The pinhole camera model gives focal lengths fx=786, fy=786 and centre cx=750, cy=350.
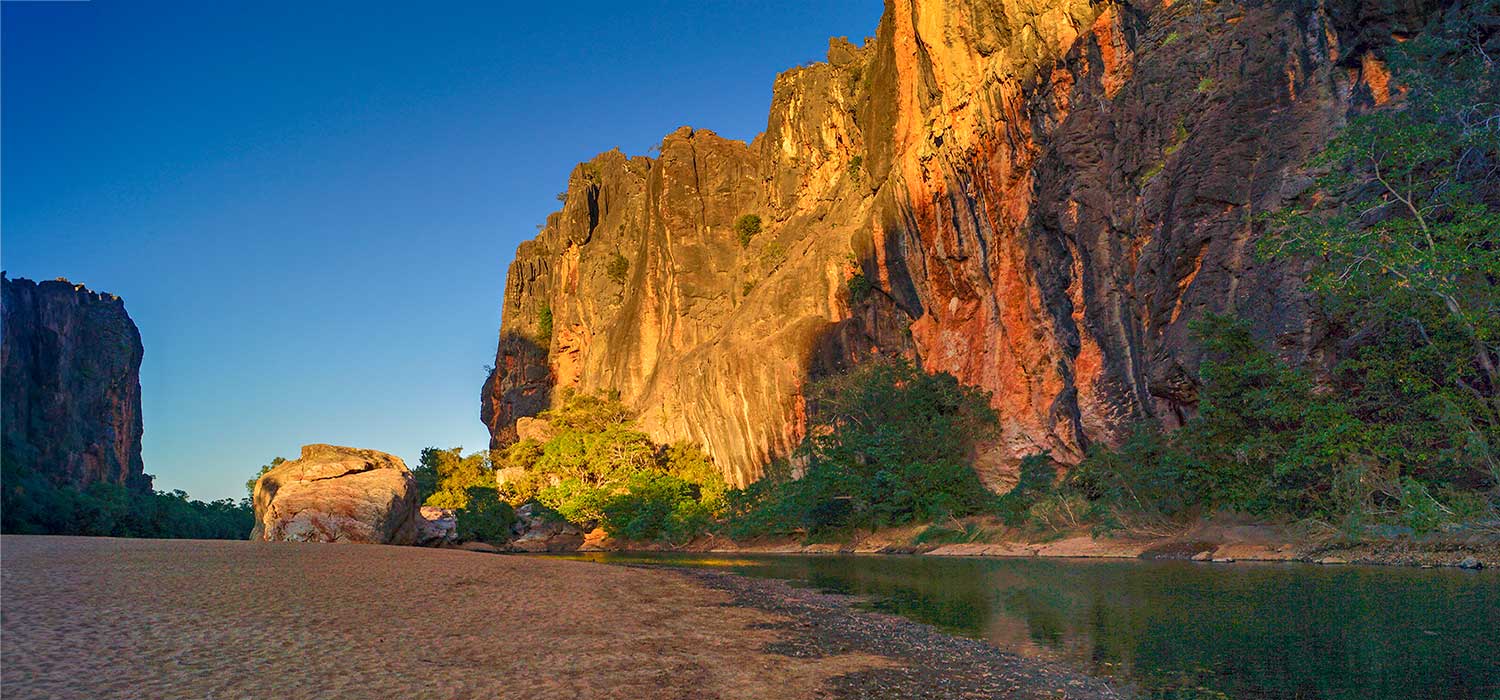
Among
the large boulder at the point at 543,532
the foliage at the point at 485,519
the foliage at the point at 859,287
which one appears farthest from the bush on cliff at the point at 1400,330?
the foliage at the point at 485,519

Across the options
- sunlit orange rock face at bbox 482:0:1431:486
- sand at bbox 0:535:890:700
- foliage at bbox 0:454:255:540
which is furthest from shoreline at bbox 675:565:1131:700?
foliage at bbox 0:454:255:540

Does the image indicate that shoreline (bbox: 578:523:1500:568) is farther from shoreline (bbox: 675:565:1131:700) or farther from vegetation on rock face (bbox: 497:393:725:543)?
vegetation on rock face (bbox: 497:393:725:543)

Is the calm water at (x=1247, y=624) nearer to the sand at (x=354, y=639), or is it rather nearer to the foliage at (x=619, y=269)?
the sand at (x=354, y=639)

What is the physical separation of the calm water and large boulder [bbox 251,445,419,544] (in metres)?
28.5

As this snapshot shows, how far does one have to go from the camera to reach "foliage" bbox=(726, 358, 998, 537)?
37406 mm

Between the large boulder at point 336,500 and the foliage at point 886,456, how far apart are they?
19498 mm

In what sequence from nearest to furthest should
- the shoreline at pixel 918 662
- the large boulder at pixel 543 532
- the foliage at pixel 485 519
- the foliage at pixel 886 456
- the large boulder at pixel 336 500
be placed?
the shoreline at pixel 918 662
the large boulder at pixel 336 500
the foliage at pixel 886 456
the foliage at pixel 485 519
the large boulder at pixel 543 532

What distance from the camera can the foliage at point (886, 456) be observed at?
37.4 m

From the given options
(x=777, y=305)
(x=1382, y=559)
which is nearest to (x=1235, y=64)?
(x=1382, y=559)

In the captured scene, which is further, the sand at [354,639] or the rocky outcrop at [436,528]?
the rocky outcrop at [436,528]

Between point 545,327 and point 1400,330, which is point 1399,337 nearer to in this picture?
point 1400,330

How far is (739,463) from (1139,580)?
4156 cm

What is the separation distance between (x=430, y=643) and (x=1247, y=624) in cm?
1042

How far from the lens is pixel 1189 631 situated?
10422 mm
